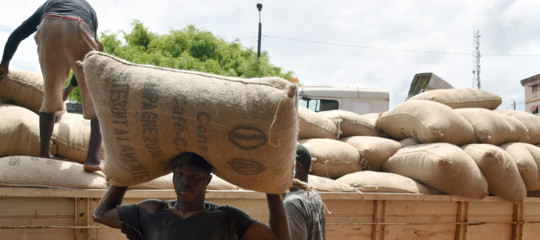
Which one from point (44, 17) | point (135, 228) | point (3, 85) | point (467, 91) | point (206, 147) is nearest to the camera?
point (206, 147)

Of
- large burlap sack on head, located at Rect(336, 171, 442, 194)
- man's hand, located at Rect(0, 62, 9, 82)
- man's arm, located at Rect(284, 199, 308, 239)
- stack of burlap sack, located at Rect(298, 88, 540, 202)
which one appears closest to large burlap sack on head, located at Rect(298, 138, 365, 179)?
stack of burlap sack, located at Rect(298, 88, 540, 202)

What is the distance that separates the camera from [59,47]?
275 centimetres

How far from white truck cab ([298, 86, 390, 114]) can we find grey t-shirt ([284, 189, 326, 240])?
693 centimetres

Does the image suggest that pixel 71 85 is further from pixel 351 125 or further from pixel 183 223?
pixel 351 125

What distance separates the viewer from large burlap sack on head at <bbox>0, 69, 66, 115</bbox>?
324 centimetres

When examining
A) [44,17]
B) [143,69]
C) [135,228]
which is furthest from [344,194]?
[44,17]

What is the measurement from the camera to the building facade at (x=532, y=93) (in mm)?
32875

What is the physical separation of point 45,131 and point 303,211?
1715mm

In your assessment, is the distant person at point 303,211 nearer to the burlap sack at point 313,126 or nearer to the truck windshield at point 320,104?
the burlap sack at point 313,126

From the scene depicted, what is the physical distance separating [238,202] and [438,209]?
5.79 ft

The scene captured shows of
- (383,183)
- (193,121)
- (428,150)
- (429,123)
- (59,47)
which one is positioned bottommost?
(383,183)

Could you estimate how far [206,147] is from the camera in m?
1.56

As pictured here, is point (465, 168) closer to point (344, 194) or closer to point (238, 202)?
point (344, 194)

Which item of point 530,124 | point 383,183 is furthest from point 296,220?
→ point 530,124
